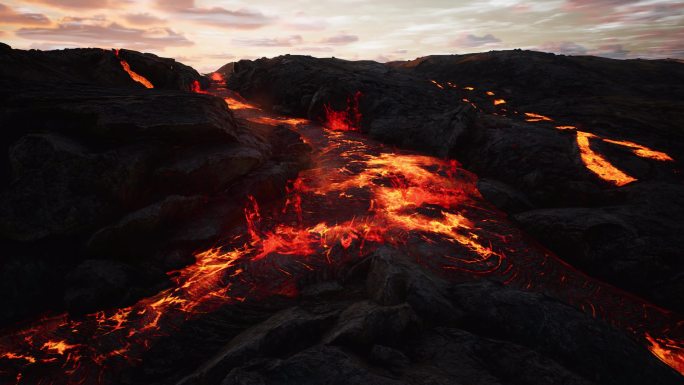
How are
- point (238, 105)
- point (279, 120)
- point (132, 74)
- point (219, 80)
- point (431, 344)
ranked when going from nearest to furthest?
point (431, 344), point (132, 74), point (279, 120), point (238, 105), point (219, 80)

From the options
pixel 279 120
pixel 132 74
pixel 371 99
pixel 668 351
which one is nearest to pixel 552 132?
pixel 668 351

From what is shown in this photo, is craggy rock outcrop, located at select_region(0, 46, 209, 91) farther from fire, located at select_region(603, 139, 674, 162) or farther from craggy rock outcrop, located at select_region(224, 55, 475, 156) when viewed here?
fire, located at select_region(603, 139, 674, 162)

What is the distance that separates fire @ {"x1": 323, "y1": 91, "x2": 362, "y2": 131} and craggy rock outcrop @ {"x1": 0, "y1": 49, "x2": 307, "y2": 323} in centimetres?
994

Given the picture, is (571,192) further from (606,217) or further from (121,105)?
(121,105)

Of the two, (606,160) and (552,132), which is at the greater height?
(552,132)

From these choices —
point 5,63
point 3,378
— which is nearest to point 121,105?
point 5,63

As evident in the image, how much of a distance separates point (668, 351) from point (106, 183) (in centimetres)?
1521

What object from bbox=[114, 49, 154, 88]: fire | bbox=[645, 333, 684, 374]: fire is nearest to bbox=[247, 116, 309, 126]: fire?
bbox=[114, 49, 154, 88]: fire

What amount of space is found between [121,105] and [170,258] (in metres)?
6.44

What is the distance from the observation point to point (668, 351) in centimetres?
669

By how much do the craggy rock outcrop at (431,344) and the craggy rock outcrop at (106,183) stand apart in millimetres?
3752

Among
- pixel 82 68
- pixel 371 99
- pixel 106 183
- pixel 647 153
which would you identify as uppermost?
pixel 82 68

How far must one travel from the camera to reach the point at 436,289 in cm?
682

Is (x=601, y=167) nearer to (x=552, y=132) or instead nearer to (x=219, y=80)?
(x=552, y=132)
